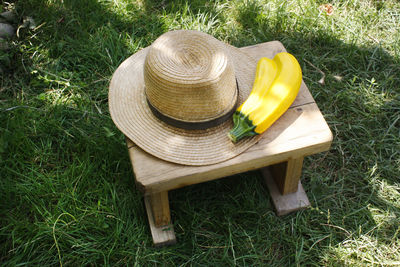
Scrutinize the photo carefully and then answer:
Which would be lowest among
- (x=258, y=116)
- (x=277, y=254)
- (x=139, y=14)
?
(x=277, y=254)

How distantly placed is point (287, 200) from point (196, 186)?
63 cm

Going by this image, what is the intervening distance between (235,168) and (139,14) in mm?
2266

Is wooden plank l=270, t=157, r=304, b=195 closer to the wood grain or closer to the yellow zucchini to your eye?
the wood grain

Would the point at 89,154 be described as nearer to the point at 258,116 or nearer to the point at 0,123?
the point at 0,123

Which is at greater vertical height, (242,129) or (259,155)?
(242,129)

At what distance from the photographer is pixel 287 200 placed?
9.90ft

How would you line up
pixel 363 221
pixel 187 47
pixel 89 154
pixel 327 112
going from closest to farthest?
1. pixel 187 47
2. pixel 363 221
3. pixel 89 154
4. pixel 327 112

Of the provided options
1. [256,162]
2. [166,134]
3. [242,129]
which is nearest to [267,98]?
[242,129]

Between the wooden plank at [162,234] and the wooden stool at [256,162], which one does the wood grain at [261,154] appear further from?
the wooden plank at [162,234]

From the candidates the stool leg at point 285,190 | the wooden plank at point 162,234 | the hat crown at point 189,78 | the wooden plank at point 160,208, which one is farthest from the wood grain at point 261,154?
the wooden plank at point 162,234

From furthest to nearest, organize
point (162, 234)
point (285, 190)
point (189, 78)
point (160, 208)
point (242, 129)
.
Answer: point (285, 190)
point (162, 234)
point (160, 208)
point (242, 129)
point (189, 78)

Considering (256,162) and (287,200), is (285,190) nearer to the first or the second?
(287,200)

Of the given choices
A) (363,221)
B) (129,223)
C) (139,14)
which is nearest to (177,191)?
(129,223)

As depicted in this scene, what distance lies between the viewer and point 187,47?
2.45 m
